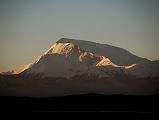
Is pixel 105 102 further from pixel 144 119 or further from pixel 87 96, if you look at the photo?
pixel 144 119

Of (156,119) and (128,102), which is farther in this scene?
(128,102)

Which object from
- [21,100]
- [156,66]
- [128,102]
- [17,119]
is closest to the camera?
[17,119]

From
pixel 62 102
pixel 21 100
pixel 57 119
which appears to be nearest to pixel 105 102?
pixel 62 102

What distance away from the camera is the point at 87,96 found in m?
108

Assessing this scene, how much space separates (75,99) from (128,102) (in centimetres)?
1541

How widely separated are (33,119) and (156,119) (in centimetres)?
1234

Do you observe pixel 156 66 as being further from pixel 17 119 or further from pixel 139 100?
pixel 17 119

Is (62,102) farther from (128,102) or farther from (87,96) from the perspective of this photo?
(128,102)

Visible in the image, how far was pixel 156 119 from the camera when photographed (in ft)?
140

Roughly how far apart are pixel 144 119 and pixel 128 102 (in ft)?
180

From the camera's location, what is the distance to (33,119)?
1681 inches

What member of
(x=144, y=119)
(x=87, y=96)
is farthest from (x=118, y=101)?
(x=144, y=119)

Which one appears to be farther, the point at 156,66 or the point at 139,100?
the point at 156,66

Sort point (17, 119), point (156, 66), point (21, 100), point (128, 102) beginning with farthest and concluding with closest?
1. point (156, 66)
2. point (21, 100)
3. point (128, 102)
4. point (17, 119)
